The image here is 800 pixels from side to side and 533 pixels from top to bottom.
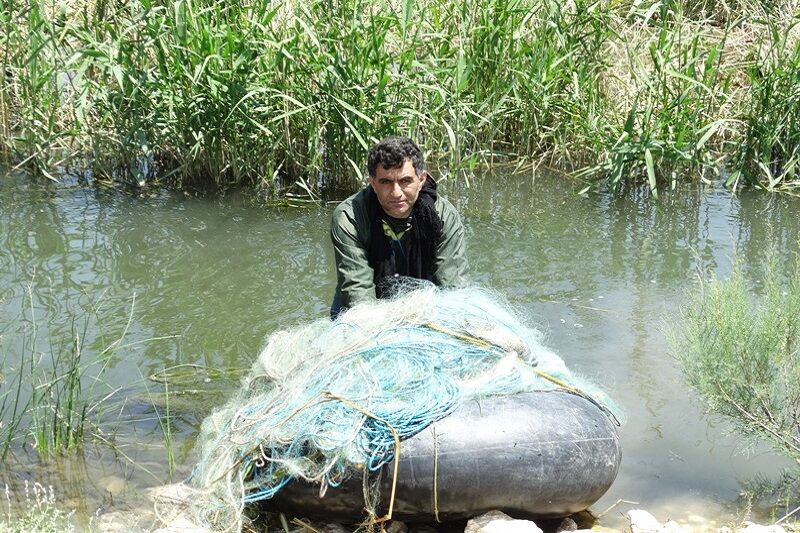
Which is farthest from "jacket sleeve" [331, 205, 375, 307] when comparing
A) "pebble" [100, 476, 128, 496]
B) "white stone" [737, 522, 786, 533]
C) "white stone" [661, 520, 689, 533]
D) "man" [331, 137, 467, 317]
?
"white stone" [737, 522, 786, 533]

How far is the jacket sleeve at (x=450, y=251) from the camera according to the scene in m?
4.50

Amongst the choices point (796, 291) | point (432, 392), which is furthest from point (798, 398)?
point (432, 392)

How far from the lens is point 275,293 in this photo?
6383 millimetres

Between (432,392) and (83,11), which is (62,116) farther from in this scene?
(432,392)

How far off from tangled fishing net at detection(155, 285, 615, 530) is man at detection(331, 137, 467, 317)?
42 cm

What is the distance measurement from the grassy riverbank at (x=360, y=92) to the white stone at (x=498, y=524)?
3984 mm

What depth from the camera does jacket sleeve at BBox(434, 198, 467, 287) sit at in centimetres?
450

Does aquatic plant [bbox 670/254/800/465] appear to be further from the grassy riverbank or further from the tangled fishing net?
the grassy riverbank

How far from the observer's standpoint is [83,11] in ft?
25.6

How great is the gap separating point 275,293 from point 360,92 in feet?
5.54

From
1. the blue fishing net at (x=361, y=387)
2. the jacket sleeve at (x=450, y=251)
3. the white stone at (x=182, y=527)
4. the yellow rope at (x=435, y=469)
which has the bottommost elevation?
the white stone at (x=182, y=527)

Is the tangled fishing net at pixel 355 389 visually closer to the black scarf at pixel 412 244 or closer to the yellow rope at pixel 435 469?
the yellow rope at pixel 435 469

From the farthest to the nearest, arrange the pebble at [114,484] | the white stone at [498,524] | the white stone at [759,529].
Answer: the pebble at [114,484]
the white stone at [759,529]
the white stone at [498,524]

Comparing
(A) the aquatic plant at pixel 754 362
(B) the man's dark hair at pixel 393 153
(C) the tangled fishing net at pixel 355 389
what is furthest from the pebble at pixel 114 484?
(A) the aquatic plant at pixel 754 362
